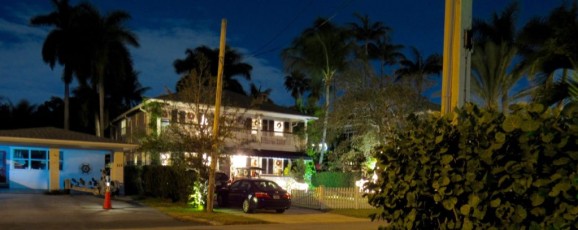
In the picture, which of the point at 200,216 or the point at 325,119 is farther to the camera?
the point at 325,119

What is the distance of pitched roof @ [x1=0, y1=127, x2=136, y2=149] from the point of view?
29.6 metres

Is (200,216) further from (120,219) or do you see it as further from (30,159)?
(30,159)

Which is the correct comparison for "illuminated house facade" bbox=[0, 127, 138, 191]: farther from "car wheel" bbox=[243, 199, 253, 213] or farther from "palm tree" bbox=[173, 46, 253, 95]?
"palm tree" bbox=[173, 46, 253, 95]

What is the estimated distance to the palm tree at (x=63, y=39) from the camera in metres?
47.5

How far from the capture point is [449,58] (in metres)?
6.88

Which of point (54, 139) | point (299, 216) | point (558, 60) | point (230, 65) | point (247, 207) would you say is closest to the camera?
point (558, 60)

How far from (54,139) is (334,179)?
50.7 feet

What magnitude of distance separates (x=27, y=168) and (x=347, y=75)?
18.7 metres

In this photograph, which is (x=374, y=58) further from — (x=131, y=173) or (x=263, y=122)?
(x=131, y=173)

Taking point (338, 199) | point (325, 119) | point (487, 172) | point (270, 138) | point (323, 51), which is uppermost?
point (323, 51)

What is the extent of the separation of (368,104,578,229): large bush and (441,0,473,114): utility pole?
2.08 meters

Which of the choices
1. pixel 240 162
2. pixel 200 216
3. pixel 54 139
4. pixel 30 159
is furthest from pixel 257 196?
pixel 240 162

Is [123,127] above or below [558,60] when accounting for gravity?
below

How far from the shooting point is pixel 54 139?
30391 mm
